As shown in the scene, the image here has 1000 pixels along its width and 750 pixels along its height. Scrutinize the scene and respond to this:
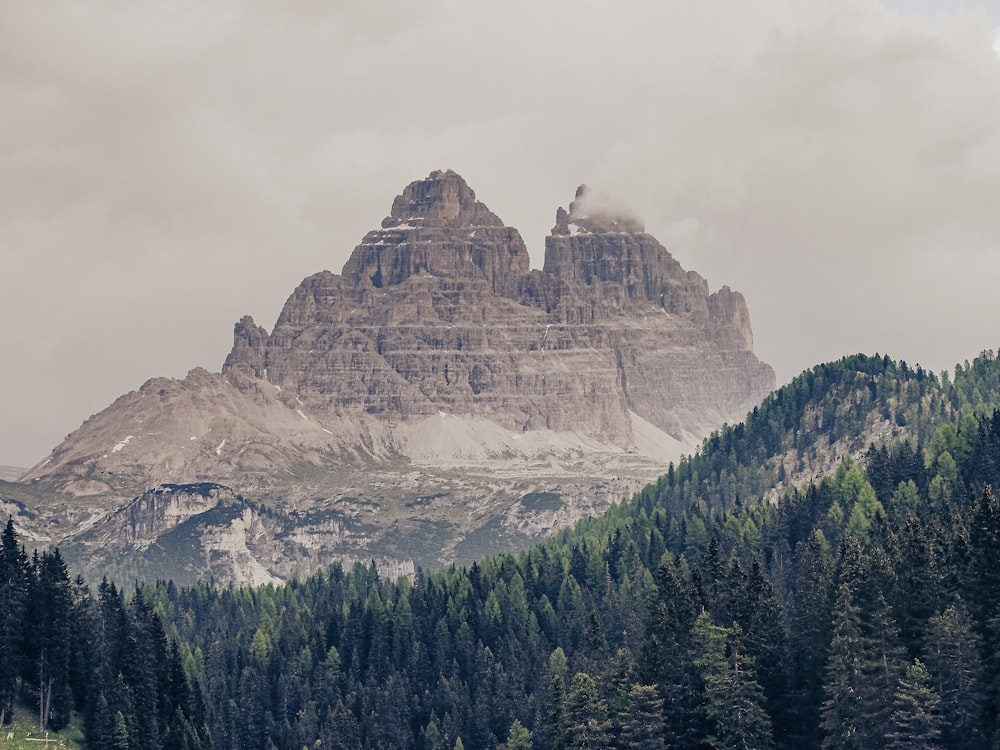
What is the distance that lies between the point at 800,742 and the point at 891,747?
15.0 meters

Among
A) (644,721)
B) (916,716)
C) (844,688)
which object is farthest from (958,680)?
(644,721)

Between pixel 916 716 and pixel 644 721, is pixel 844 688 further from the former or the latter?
pixel 644 721

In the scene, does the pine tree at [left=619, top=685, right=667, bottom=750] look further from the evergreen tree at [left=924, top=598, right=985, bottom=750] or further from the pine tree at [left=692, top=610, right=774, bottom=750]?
the evergreen tree at [left=924, top=598, right=985, bottom=750]

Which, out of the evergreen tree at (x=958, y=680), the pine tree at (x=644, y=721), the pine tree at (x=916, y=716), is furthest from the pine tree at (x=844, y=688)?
the pine tree at (x=644, y=721)

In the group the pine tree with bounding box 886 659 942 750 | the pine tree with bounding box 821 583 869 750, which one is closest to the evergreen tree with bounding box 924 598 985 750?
the pine tree with bounding box 886 659 942 750

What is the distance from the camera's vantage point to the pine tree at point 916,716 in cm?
17875

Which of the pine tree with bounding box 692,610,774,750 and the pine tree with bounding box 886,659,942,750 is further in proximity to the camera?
the pine tree with bounding box 692,610,774,750

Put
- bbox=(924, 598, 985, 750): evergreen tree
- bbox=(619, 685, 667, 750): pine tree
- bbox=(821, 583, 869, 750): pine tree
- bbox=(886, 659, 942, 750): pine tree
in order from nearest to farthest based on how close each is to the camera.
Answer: bbox=(886, 659, 942, 750): pine tree → bbox=(924, 598, 985, 750): evergreen tree → bbox=(821, 583, 869, 750): pine tree → bbox=(619, 685, 667, 750): pine tree

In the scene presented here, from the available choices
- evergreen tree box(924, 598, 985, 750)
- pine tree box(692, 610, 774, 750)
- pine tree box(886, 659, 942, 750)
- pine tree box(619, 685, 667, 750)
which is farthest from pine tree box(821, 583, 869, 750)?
pine tree box(619, 685, 667, 750)

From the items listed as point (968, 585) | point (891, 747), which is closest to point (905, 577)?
point (968, 585)

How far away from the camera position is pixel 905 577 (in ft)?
641

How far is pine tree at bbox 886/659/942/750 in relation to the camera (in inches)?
7037

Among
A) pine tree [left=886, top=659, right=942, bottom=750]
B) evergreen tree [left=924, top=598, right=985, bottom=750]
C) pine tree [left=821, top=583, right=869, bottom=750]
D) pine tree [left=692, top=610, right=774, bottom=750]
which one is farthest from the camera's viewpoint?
pine tree [left=692, top=610, right=774, bottom=750]

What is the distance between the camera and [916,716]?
585 feet
